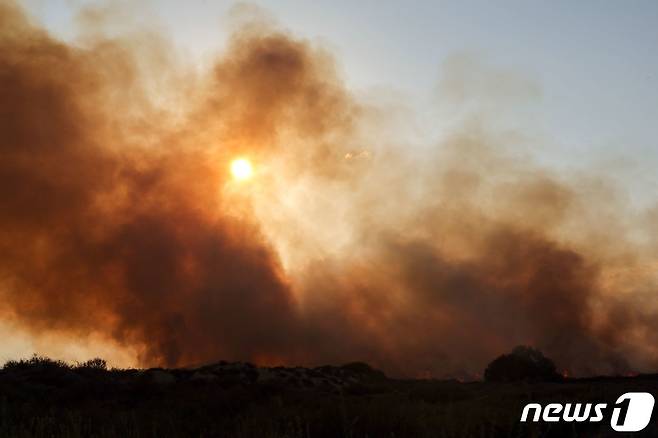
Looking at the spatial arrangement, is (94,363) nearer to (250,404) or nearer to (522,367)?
(250,404)

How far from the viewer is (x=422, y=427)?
39.0 feet

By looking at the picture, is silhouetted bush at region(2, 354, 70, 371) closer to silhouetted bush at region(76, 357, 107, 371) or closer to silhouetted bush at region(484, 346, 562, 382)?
silhouetted bush at region(76, 357, 107, 371)

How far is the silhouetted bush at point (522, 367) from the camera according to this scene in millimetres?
68938

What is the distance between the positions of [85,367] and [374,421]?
85.5ft

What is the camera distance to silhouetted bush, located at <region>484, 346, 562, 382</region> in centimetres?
6894

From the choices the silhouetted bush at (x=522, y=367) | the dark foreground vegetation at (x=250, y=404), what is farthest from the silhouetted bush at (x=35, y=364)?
the silhouetted bush at (x=522, y=367)

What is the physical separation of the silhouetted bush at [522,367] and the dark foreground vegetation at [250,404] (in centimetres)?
3503

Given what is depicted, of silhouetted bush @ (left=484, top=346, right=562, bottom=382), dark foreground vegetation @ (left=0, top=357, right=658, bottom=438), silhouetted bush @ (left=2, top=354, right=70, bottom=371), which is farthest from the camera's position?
silhouetted bush @ (left=484, top=346, right=562, bottom=382)

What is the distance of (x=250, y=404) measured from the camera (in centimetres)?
1905

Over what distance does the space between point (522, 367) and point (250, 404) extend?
58.3 m

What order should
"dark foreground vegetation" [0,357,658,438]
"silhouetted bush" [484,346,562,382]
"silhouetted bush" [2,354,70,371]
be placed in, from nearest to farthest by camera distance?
"dark foreground vegetation" [0,357,658,438] < "silhouetted bush" [2,354,70,371] < "silhouetted bush" [484,346,562,382]

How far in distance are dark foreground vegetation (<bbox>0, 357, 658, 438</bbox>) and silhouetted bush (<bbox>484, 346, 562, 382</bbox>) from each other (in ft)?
115

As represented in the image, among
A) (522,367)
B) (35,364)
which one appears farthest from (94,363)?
(522,367)

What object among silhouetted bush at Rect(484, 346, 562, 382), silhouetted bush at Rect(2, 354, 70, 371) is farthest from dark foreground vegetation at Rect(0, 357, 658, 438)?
silhouetted bush at Rect(484, 346, 562, 382)
